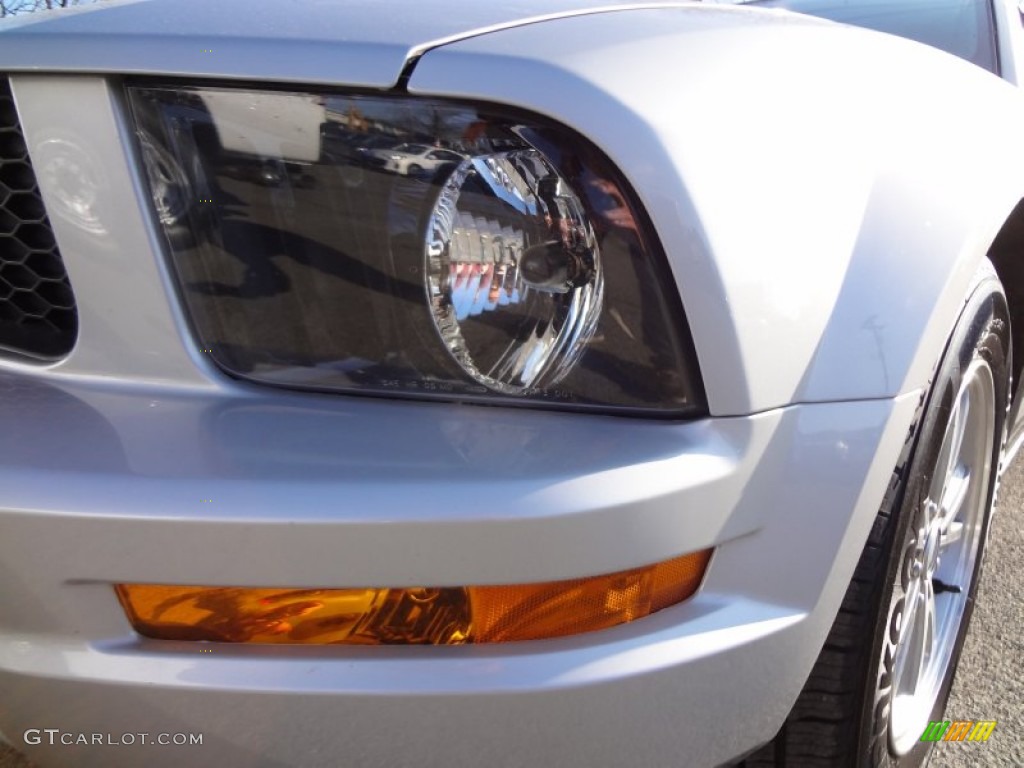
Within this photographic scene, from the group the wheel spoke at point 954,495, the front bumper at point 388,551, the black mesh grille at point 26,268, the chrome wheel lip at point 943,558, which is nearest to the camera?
the front bumper at point 388,551

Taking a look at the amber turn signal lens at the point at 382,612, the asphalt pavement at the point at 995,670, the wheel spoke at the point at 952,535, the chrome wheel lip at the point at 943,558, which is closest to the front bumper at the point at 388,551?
the amber turn signal lens at the point at 382,612

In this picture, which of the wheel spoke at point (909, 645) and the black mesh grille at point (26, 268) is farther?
the wheel spoke at point (909, 645)

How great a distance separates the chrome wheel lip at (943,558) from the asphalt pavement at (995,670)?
0.49 ft

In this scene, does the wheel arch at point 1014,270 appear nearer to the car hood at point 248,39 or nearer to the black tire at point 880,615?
the black tire at point 880,615

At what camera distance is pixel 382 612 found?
3.16ft

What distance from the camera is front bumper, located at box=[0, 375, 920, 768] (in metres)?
0.91

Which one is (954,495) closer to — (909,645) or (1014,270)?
(909,645)

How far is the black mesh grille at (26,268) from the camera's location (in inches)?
46.8

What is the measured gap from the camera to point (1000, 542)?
2.65m

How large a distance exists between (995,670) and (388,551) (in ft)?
5.90

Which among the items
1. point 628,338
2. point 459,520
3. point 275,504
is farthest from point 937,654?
point 275,504

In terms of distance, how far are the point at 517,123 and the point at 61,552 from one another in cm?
66

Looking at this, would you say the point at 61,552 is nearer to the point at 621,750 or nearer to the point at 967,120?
the point at 621,750

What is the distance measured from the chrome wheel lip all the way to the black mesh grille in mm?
1289
